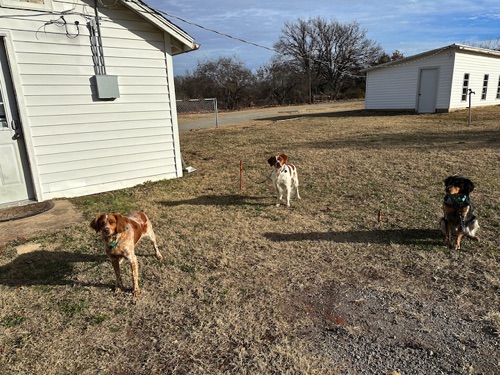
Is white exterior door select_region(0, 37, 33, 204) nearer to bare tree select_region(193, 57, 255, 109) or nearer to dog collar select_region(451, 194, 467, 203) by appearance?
dog collar select_region(451, 194, 467, 203)

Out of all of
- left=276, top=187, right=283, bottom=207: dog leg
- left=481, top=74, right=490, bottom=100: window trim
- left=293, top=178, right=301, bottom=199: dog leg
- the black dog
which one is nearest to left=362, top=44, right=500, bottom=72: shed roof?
left=481, top=74, right=490, bottom=100: window trim

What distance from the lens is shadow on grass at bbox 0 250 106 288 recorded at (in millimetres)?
3426

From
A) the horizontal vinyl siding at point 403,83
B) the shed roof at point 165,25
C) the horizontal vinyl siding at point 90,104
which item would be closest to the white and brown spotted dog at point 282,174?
the horizontal vinyl siding at point 90,104

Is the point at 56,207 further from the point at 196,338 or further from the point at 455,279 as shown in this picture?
the point at 455,279

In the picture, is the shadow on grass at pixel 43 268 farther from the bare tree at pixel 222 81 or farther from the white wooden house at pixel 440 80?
the bare tree at pixel 222 81

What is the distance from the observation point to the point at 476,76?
20.4 metres

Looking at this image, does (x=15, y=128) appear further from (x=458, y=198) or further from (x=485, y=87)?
(x=485, y=87)

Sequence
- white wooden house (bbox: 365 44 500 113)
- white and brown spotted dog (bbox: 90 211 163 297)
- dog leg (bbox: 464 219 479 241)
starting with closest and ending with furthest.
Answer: white and brown spotted dog (bbox: 90 211 163 297)
dog leg (bbox: 464 219 479 241)
white wooden house (bbox: 365 44 500 113)

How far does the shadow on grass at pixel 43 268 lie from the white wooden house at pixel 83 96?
94.0 inches

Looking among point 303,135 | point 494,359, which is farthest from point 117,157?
point 303,135

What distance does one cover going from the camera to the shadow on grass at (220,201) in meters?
5.75

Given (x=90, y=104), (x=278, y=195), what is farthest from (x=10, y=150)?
(x=278, y=195)

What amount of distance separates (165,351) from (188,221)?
2.66 metres

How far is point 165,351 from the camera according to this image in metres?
2.44
